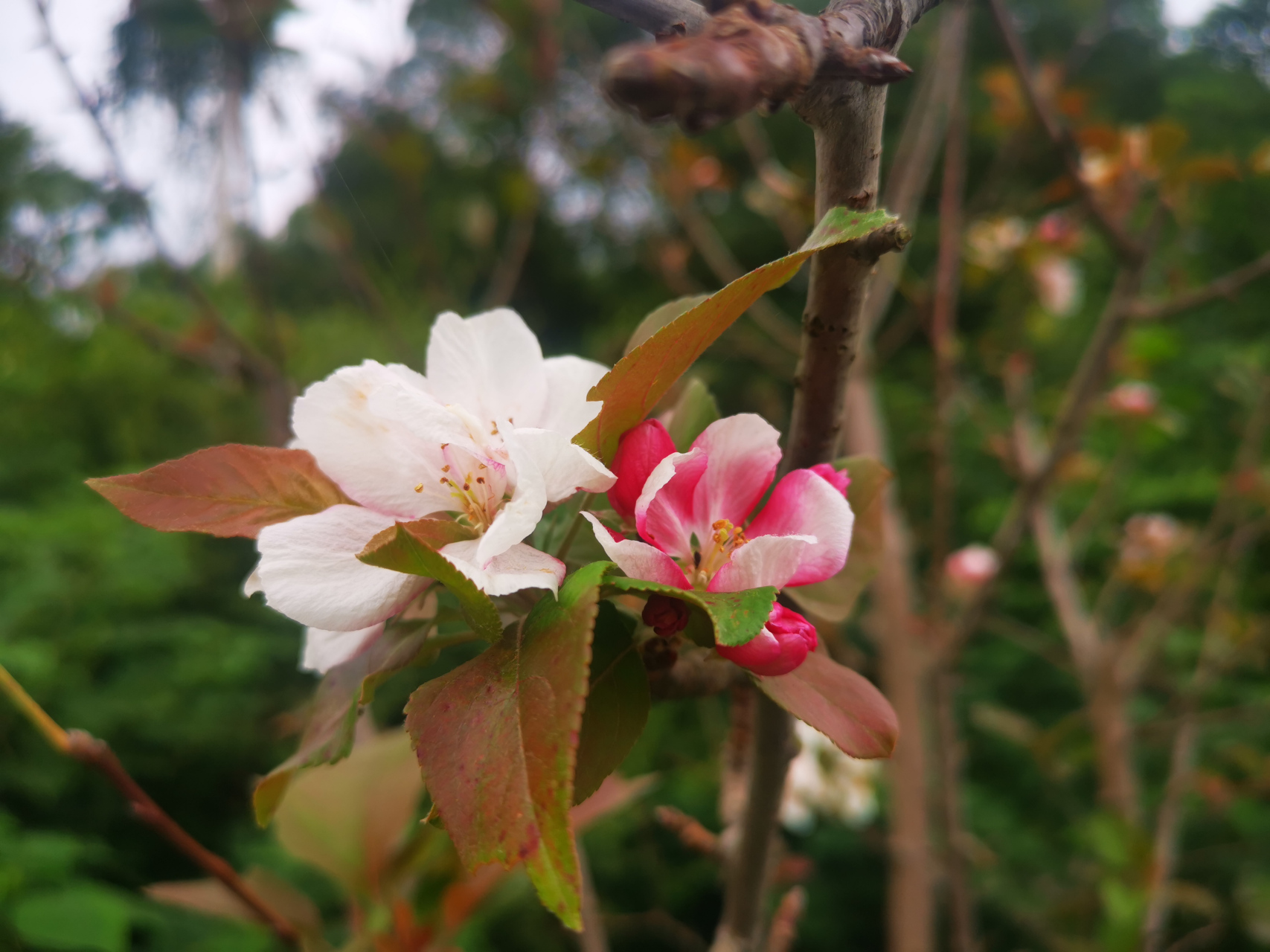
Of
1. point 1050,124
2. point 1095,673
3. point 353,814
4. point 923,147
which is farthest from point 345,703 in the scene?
point 1095,673

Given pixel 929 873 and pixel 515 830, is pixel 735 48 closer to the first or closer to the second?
pixel 515 830

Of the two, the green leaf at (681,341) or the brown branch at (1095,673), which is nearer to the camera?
the green leaf at (681,341)

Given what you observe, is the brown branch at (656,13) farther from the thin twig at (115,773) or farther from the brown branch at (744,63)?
the thin twig at (115,773)

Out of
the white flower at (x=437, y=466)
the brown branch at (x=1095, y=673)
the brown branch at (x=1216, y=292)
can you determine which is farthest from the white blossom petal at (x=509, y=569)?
the brown branch at (x=1095, y=673)

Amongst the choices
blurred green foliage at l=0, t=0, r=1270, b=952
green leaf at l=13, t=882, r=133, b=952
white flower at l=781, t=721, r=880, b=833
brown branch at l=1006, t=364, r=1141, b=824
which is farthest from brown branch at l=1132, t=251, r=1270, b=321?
green leaf at l=13, t=882, r=133, b=952

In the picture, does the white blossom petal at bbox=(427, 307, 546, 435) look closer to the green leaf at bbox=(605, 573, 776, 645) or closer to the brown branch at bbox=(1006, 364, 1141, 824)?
the green leaf at bbox=(605, 573, 776, 645)

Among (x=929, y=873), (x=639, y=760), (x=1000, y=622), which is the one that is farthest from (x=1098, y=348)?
(x=639, y=760)

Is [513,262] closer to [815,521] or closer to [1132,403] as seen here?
[1132,403]
